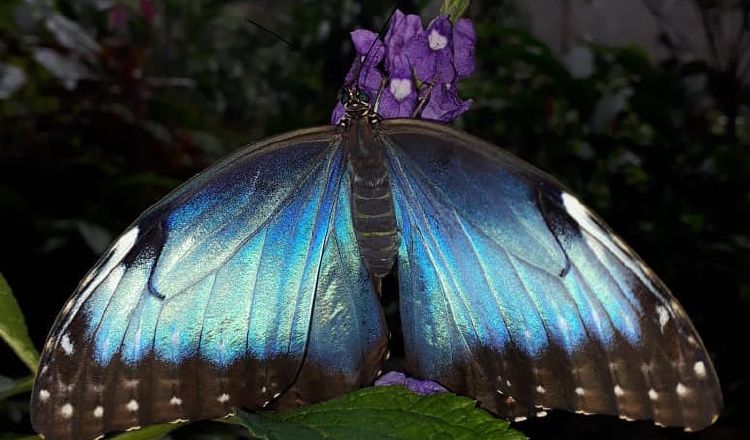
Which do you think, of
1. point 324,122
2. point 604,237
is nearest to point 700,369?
point 604,237

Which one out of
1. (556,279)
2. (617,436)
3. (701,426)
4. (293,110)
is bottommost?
(617,436)

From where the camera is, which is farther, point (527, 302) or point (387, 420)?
point (527, 302)

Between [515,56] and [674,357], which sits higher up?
[515,56]

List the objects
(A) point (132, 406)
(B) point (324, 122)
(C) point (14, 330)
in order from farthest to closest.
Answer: (B) point (324, 122) → (C) point (14, 330) → (A) point (132, 406)

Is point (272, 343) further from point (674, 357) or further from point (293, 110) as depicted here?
point (293, 110)

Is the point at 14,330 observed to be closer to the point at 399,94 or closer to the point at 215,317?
the point at 215,317

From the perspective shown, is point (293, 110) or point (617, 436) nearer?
point (617, 436)

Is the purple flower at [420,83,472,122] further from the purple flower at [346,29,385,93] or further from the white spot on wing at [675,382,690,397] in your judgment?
the white spot on wing at [675,382,690,397]

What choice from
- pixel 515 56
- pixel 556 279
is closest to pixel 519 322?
pixel 556 279
